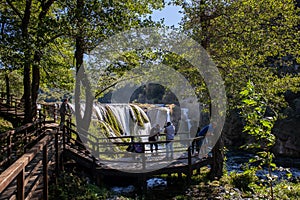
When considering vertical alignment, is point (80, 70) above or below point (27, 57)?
below

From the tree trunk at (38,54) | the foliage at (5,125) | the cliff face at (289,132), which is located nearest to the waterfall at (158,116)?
the cliff face at (289,132)

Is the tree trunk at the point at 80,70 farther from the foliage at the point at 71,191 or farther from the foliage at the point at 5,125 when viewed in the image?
the foliage at the point at 5,125

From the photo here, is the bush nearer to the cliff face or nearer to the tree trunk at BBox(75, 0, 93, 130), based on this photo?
the tree trunk at BBox(75, 0, 93, 130)

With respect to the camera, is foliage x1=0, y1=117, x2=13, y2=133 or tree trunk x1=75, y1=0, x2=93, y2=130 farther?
foliage x1=0, y1=117, x2=13, y2=133

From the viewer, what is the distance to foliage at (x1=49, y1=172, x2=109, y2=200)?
6500 mm

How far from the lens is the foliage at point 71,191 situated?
650 centimetres

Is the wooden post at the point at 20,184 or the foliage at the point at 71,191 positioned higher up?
the wooden post at the point at 20,184

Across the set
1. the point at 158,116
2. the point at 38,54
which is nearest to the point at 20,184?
the point at 38,54

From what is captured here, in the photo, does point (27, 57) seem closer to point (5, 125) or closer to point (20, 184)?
point (5, 125)

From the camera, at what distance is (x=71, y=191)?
7055 millimetres

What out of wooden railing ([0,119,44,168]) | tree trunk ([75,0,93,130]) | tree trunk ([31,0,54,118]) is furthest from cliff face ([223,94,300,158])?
wooden railing ([0,119,44,168])

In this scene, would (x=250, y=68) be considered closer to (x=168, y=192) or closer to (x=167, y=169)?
(x=167, y=169)

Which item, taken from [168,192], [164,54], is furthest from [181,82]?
[168,192]

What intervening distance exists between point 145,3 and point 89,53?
3.36 m
